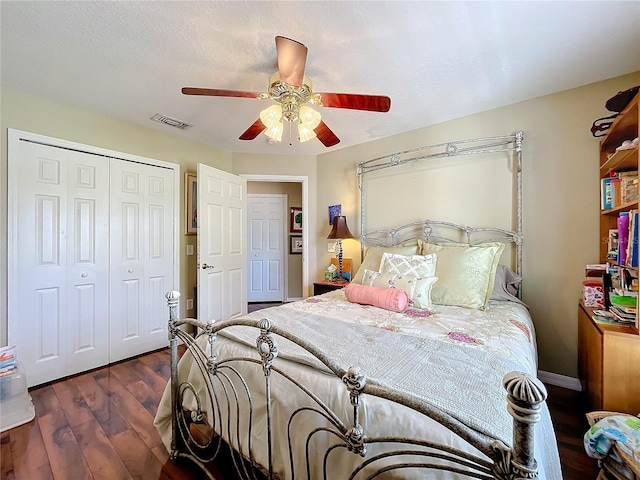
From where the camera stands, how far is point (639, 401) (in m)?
1.41

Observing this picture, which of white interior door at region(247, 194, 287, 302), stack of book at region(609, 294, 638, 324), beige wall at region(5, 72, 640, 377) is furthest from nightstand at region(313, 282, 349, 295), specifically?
white interior door at region(247, 194, 287, 302)

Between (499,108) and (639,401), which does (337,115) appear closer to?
(499,108)

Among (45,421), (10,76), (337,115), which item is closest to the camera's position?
(45,421)

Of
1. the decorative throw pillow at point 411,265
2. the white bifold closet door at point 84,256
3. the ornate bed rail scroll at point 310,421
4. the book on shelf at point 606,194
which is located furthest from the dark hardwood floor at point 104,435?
the book on shelf at point 606,194

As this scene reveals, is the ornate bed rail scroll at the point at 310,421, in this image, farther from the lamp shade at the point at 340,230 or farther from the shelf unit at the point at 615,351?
the lamp shade at the point at 340,230

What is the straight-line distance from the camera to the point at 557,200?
2236 millimetres

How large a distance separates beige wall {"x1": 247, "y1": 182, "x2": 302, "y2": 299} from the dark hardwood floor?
121 inches

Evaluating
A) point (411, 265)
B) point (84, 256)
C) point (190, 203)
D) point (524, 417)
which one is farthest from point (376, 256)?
point (84, 256)

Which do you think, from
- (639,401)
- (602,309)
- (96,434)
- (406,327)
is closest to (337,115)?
(406,327)

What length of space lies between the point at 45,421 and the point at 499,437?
2.68m

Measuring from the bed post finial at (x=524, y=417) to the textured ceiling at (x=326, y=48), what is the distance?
171 cm

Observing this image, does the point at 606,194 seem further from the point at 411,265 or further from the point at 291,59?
the point at 291,59

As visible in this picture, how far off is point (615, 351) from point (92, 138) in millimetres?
4167

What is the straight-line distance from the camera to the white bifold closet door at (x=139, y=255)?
9.11 feet
